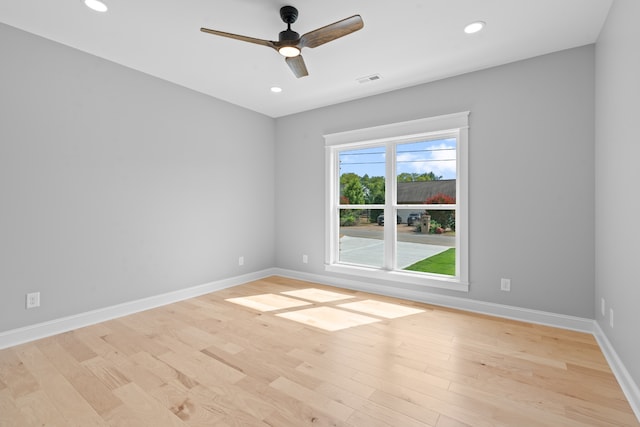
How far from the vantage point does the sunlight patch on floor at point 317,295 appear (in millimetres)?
3831

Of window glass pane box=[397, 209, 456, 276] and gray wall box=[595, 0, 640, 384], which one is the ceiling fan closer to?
gray wall box=[595, 0, 640, 384]

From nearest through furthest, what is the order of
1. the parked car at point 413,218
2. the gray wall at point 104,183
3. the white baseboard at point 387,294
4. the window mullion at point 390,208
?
1. the white baseboard at point 387,294
2. the gray wall at point 104,183
3. the parked car at point 413,218
4. the window mullion at point 390,208

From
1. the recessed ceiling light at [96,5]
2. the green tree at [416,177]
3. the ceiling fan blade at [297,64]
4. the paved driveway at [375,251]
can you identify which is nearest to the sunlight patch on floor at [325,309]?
the paved driveway at [375,251]

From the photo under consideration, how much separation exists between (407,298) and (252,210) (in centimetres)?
265

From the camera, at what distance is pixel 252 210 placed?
15.8 feet

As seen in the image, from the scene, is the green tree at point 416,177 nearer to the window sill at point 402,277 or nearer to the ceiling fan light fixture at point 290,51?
the window sill at point 402,277

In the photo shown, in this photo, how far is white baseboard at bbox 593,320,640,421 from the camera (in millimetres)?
1744

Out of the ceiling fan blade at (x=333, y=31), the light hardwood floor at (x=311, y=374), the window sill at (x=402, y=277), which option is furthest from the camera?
the window sill at (x=402, y=277)

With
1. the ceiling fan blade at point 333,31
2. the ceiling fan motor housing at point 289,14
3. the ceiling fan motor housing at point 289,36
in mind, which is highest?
the ceiling fan motor housing at point 289,14

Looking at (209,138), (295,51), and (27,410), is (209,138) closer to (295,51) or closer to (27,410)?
(295,51)

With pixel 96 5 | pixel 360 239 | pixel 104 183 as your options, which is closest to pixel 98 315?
pixel 104 183

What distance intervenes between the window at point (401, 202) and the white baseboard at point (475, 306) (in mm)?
149

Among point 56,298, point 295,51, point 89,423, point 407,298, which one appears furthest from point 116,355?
point 407,298

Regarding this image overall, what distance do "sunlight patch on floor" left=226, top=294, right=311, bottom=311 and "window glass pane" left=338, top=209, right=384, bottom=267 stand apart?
3.76 feet
